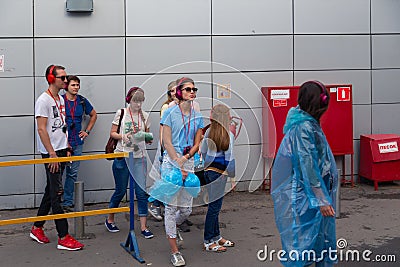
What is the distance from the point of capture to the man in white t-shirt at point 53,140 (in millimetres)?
6973

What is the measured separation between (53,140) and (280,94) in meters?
3.89

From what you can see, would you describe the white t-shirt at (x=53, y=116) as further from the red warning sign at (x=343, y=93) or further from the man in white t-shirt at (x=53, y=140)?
the red warning sign at (x=343, y=93)

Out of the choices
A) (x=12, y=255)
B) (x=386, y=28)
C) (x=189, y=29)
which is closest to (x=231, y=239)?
(x=12, y=255)

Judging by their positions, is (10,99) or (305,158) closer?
(305,158)

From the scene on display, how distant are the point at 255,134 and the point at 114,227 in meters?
2.83

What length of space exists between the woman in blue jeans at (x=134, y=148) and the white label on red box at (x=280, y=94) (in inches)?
109

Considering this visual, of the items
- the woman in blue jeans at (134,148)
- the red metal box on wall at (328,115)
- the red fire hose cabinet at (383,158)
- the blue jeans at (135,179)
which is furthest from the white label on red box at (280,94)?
the blue jeans at (135,179)

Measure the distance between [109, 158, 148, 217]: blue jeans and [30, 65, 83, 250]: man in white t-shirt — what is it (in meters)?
0.69

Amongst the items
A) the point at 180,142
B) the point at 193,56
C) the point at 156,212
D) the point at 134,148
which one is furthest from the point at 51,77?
the point at 193,56

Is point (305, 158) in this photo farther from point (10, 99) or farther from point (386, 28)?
point (386, 28)

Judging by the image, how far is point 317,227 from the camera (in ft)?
16.4

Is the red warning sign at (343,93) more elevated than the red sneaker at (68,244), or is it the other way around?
the red warning sign at (343,93)

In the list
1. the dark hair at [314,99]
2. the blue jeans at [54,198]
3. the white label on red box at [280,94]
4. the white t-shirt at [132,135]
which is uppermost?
the white label on red box at [280,94]

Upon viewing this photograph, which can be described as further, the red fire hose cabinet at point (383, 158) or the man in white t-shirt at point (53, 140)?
the red fire hose cabinet at point (383, 158)
